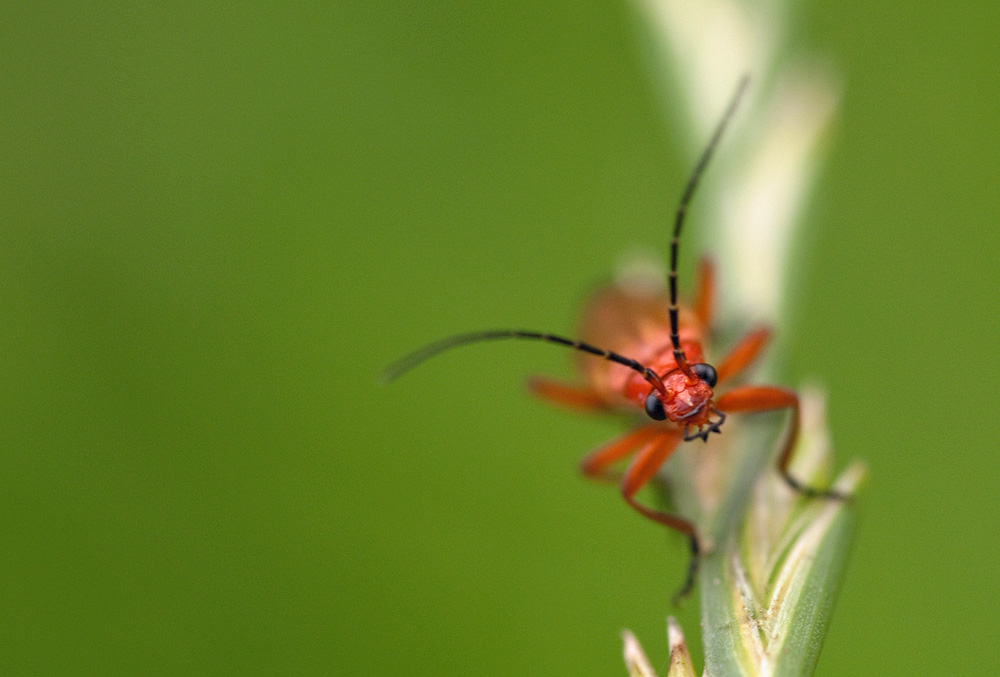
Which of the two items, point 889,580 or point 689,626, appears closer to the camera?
point 689,626

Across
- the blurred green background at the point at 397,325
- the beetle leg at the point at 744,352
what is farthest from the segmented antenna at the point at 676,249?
the blurred green background at the point at 397,325

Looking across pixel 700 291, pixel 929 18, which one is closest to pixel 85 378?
pixel 700 291

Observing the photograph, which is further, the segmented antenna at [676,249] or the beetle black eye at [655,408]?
the beetle black eye at [655,408]

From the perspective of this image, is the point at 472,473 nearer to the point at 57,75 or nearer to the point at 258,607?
the point at 258,607

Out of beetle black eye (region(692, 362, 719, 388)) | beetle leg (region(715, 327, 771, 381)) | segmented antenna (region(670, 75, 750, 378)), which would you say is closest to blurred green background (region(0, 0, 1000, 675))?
beetle leg (region(715, 327, 771, 381))

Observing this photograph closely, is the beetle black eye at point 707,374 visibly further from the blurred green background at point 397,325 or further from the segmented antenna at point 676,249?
the blurred green background at point 397,325
